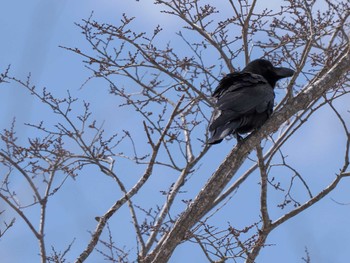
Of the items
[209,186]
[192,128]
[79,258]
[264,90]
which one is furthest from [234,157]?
[192,128]

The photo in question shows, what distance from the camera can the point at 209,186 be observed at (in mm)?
4637

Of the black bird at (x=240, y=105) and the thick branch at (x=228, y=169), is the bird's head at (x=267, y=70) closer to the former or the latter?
the black bird at (x=240, y=105)

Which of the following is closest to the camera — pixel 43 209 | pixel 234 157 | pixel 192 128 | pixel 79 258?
pixel 234 157

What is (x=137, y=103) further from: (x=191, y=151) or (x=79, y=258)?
(x=79, y=258)

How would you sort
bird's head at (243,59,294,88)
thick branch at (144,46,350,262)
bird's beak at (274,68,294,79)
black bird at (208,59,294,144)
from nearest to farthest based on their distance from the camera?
thick branch at (144,46,350,262), black bird at (208,59,294,144), bird's beak at (274,68,294,79), bird's head at (243,59,294,88)

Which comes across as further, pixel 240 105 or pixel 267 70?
pixel 267 70

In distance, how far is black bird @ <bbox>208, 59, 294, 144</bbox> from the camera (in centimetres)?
574

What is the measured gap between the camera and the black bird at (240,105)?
5740mm

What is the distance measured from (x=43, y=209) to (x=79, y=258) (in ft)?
3.58

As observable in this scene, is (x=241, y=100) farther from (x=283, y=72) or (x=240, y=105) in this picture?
(x=283, y=72)

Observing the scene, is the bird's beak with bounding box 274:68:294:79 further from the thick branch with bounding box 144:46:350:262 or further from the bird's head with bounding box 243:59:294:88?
the thick branch with bounding box 144:46:350:262

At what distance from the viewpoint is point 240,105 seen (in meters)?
5.97

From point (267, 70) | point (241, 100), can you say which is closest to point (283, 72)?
point (267, 70)

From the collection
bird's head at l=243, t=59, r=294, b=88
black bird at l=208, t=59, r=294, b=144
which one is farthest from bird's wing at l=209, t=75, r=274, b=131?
bird's head at l=243, t=59, r=294, b=88
